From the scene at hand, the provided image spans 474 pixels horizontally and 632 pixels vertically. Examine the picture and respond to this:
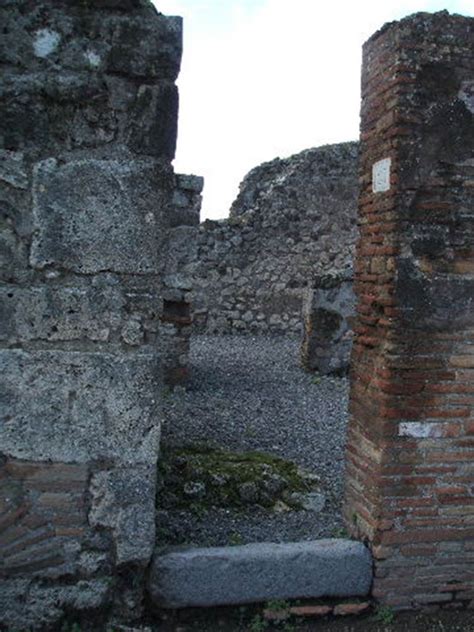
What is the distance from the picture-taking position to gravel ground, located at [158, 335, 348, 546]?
392cm

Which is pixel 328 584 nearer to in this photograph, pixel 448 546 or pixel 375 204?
pixel 448 546

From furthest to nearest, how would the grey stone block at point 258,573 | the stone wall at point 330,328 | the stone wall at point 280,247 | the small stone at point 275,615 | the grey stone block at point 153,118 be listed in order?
1. the stone wall at point 280,247
2. the stone wall at point 330,328
3. the small stone at point 275,615
4. the grey stone block at point 258,573
5. the grey stone block at point 153,118

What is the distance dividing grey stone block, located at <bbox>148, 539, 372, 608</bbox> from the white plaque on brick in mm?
1810

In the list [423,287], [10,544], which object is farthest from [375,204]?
[10,544]

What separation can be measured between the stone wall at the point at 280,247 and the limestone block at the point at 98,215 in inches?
409

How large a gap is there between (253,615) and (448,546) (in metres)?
1.04

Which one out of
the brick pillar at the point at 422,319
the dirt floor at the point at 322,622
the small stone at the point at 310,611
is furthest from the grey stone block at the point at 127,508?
the brick pillar at the point at 422,319

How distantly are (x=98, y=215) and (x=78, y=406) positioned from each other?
0.83m

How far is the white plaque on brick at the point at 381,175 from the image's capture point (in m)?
3.37

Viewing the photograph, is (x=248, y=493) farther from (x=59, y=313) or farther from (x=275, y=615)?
(x=59, y=313)

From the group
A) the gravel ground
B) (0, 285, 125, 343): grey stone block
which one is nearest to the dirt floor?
the gravel ground

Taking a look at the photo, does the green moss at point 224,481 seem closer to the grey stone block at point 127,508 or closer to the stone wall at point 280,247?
the grey stone block at point 127,508

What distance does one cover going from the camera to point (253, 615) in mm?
3328

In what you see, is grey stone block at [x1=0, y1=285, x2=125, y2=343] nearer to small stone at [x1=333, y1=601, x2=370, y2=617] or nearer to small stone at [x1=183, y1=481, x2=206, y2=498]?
small stone at [x1=183, y1=481, x2=206, y2=498]
